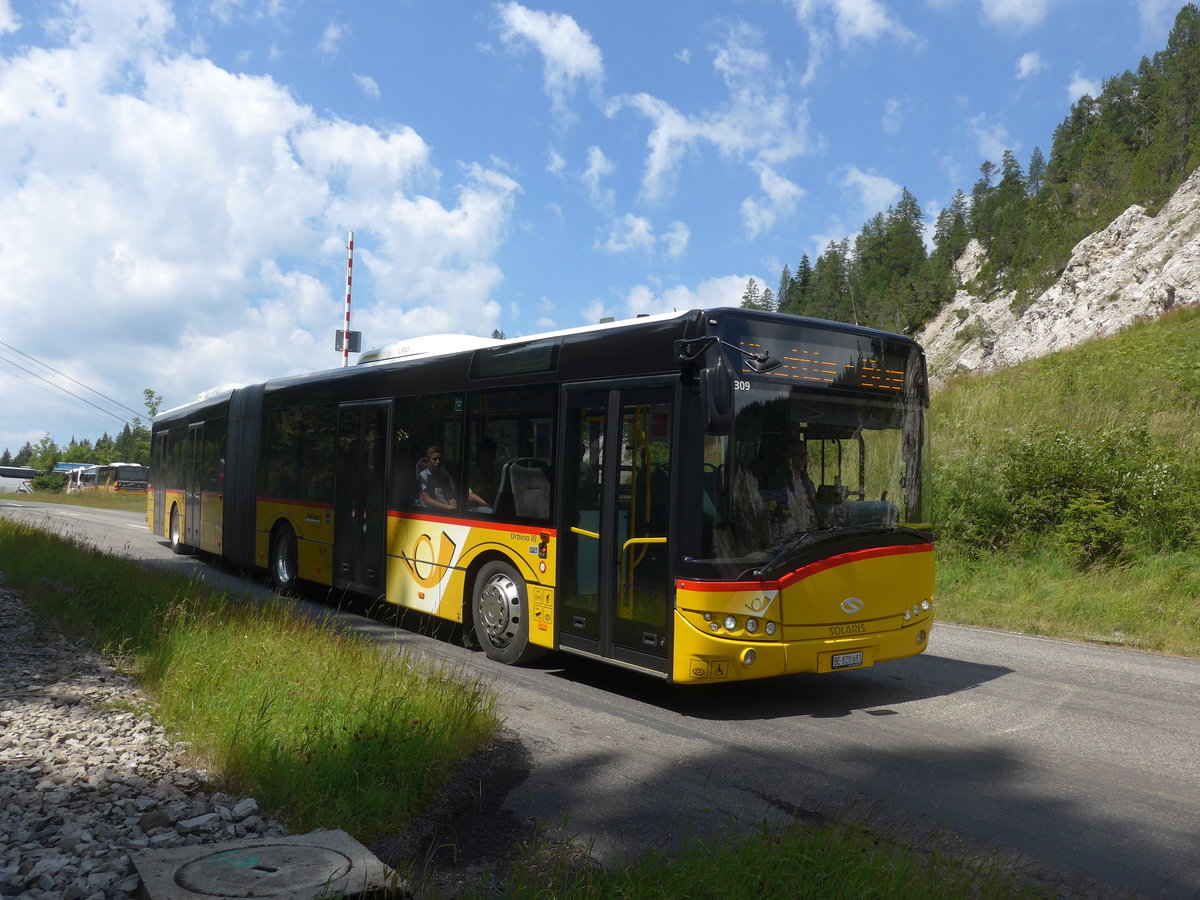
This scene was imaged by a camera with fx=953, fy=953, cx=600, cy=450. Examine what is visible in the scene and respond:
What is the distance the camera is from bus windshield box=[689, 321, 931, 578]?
662cm

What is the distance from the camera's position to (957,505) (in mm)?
15422

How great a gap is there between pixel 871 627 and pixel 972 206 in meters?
145

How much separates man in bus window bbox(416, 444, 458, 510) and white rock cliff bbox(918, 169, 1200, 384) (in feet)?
89.0

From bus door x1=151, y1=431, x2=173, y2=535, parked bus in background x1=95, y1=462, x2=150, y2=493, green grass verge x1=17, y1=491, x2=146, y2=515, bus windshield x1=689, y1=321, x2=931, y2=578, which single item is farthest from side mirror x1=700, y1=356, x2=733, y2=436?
parked bus in background x1=95, y1=462, x2=150, y2=493

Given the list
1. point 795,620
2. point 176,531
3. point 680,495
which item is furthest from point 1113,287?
point 680,495

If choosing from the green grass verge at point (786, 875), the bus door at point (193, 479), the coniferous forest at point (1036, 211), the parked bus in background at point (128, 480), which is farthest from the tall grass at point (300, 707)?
the coniferous forest at point (1036, 211)

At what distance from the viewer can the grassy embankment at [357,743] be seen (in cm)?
357

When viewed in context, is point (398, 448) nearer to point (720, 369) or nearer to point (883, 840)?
point (720, 369)

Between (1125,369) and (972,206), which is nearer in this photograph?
(1125,369)

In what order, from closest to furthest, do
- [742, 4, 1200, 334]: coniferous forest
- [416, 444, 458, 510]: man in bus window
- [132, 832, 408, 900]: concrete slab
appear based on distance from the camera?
[132, 832, 408, 900]: concrete slab, [416, 444, 458, 510]: man in bus window, [742, 4, 1200, 334]: coniferous forest

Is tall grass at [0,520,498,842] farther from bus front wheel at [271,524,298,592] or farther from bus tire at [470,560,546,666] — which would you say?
bus front wheel at [271,524,298,592]

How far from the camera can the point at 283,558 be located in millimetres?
→ 13562

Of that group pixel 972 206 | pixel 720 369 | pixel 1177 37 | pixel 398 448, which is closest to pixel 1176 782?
pixel 720 369

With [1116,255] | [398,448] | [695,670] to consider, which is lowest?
[695,670]
